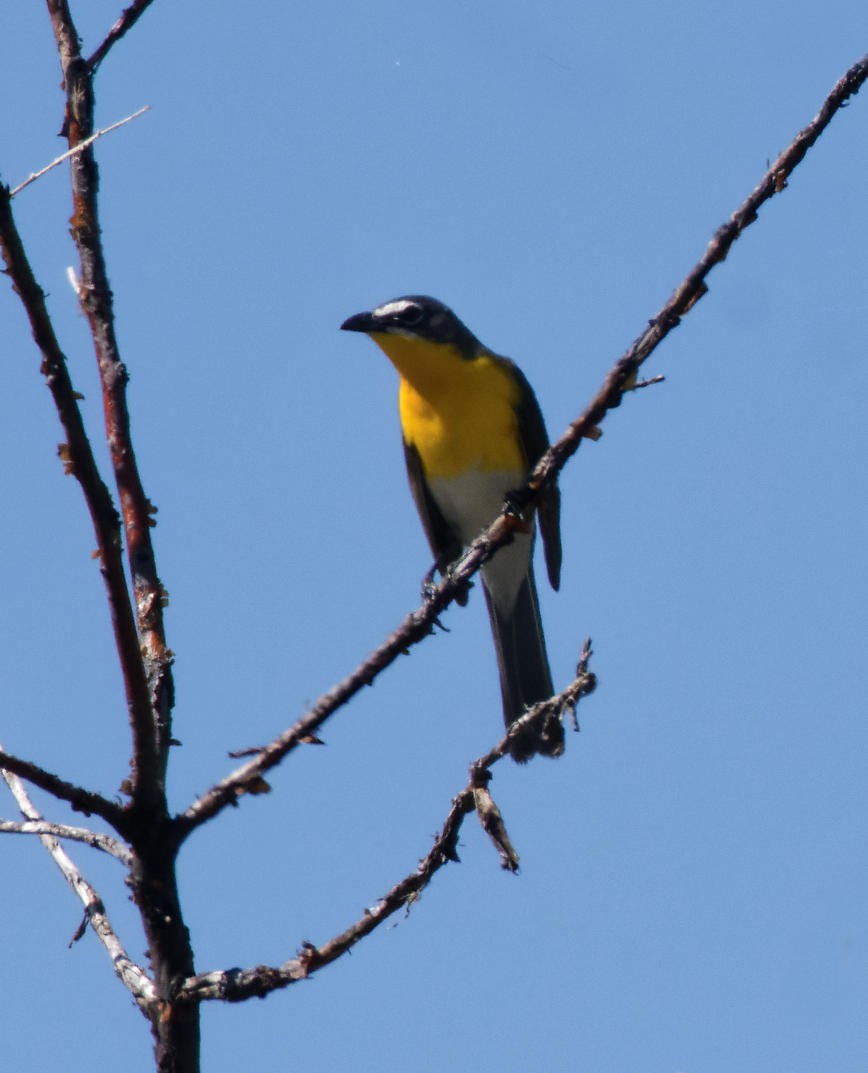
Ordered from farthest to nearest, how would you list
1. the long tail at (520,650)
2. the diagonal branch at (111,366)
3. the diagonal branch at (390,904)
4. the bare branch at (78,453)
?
the long tail at (520,650) → the diagonal branch at (111,366) → the diagonal branch at (390,904) → the bare branch at (78,453)

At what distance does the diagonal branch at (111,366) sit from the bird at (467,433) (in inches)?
146

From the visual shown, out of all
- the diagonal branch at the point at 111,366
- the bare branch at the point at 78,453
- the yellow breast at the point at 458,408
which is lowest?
the bare branch at the point at 78,453

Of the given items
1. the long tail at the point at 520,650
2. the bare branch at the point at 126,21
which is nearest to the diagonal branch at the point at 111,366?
the bare branch at the point at 126,21

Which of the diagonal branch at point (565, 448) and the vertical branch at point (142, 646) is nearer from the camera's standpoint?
the diagonal branch at point (565, 448)

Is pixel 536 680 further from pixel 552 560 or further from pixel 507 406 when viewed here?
pixel 507 406

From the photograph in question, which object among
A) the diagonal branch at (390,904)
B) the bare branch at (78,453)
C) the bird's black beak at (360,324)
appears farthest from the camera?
the bird's black beak at (360,324)

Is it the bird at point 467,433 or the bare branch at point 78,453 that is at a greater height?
the bird at point 467,433

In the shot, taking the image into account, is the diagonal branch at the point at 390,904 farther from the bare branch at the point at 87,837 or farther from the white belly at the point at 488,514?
the white belly at the point at 488,514

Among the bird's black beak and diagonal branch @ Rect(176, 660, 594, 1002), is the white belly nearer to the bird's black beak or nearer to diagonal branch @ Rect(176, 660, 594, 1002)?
the bird's black beak

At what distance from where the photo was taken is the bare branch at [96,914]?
296cm

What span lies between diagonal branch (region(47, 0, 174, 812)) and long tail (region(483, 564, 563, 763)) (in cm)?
415

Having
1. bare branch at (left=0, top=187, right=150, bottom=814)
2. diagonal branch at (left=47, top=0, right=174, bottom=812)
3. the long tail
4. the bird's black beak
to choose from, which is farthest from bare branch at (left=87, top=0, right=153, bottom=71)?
the long tail

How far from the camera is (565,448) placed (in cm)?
294

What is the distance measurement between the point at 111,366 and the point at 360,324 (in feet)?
13.3
